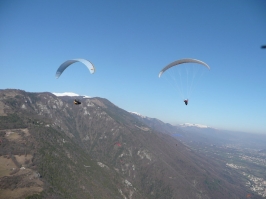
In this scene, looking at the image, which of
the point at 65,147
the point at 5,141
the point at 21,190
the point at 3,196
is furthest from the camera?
the point at 65,147

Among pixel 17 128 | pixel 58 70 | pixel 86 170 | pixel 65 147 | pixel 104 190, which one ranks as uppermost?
pixel 58 70

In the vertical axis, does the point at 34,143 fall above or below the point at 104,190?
above

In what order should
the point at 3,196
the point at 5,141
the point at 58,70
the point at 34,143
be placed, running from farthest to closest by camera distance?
1. the point at 34,143
2. the point at 5,141
3. the point at 3,196
4. the point at 58,70

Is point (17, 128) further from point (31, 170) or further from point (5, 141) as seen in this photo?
point (31, 170)

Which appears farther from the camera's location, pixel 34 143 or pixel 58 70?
pixel 34 143

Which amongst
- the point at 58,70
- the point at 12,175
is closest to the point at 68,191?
the point at 12,175

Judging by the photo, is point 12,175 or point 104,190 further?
point 104,190

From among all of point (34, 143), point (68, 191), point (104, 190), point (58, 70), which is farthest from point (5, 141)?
point (58, 70)

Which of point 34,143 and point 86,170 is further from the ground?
point 34,143

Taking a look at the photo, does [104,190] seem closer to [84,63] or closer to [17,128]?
[17,128]
